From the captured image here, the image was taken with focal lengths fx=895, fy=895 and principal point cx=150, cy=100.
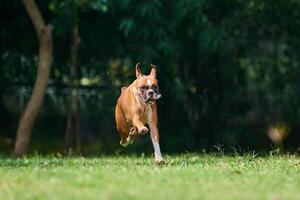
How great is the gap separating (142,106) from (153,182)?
9.77 feet

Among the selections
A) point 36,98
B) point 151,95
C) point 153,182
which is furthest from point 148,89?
point 36,98

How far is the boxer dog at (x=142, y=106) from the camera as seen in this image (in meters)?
12.1

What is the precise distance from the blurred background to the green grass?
894cm

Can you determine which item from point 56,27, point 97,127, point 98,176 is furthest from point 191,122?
point 98,176

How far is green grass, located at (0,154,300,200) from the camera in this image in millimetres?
8852

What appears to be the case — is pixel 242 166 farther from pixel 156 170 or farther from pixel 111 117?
pixel 111 117

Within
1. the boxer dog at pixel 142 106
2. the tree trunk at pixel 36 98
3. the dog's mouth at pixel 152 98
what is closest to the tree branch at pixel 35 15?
the tree trunk at pixel 36 98

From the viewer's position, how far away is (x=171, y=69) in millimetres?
21953

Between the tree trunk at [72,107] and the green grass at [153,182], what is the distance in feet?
28.6

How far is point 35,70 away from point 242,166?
11917mm

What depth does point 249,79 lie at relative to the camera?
77.6ft

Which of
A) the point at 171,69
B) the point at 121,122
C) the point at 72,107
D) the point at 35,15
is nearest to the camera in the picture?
the point at 121,122

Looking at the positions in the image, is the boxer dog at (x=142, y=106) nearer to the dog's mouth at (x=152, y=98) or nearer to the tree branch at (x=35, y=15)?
the dog's mouth at (x=152, y=98)

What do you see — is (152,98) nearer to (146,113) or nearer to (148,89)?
(148,89)
